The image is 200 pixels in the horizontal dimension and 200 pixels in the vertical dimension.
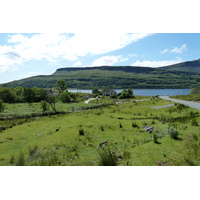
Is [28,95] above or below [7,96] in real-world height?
below

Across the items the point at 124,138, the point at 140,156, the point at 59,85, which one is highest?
the point at 59,85

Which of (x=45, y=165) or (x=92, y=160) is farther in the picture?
(x=92, y=160)

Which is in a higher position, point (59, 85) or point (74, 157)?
point (59, 85)

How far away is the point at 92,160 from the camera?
8.15 m

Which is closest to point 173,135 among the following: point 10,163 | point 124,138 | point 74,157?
Answer: point 124,138

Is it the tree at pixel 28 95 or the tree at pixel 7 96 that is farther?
the tree at pixel 28 95

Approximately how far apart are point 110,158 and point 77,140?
6149mm

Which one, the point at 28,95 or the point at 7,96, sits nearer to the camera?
the point at 7,96

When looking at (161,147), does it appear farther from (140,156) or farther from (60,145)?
(60,145)

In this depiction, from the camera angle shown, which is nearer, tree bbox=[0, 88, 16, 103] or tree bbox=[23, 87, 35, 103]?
tree bbox=[0, 88, 16, 103]

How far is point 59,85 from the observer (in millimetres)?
94438
